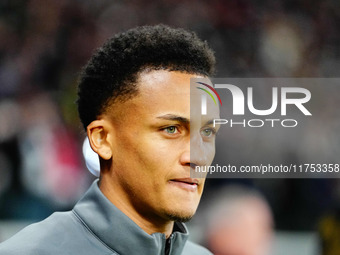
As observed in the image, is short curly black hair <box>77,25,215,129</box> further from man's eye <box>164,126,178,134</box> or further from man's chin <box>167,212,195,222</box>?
man's chin <box>167,212,195,222</box>

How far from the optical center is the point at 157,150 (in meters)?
2.27

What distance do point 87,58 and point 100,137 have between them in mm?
4186

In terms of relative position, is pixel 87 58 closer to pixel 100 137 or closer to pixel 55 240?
pixel 100 137

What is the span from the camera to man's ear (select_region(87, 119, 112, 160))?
7.75 feet

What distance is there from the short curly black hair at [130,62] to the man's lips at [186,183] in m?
0.36

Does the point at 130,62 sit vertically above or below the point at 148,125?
above

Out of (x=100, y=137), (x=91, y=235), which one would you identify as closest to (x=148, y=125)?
(x=100, y=137)

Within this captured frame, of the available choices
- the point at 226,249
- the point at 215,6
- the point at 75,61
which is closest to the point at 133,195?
the point at 226,249

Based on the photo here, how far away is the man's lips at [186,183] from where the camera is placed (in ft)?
7.45

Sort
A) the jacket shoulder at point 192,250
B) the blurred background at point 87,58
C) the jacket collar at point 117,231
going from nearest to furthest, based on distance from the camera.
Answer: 1. the jacket collar at point 117,231
2. the jacket shoulder at point 192,250
3. the blurred background at point 87,58

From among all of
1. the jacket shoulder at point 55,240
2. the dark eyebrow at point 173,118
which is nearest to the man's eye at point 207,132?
the dark eyebrow at point 173,118

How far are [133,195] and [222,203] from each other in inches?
57.4

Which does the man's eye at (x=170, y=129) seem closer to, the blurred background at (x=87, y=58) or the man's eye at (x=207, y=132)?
the man's eye at (x=207, y=132)

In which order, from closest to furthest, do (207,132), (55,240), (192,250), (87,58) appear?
(55,240)
(207,132)
(192,250)
(87,58)
